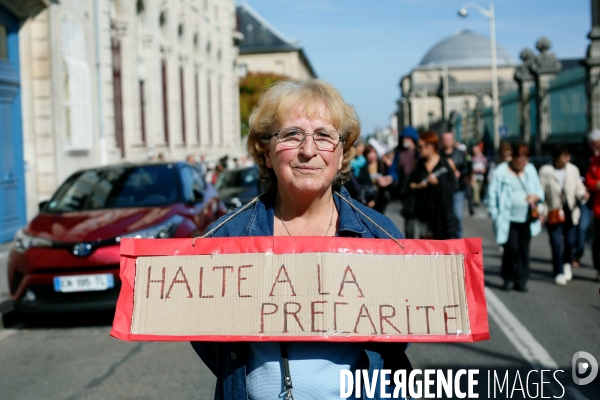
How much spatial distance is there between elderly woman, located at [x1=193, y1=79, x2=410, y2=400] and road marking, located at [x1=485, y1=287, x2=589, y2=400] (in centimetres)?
344

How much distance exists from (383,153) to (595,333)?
361 inches

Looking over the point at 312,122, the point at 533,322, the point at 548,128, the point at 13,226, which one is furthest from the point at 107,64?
the point at 312,122

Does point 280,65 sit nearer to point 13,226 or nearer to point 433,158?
point 13,226

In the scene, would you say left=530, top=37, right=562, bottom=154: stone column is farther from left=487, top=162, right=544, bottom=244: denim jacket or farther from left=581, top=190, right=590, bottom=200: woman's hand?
left=487, top=162, right=544, bottom=244: denim jacket

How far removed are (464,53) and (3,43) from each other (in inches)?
4621

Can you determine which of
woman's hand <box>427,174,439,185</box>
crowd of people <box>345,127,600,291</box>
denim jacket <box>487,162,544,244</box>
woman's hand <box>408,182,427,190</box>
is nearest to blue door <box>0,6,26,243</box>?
crowd of people <box>345,127,600,291</box>

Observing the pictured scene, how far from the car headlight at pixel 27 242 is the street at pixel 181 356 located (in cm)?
88

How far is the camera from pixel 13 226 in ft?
55.1

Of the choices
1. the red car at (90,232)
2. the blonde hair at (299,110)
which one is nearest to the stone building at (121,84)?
the red car at (90,232)

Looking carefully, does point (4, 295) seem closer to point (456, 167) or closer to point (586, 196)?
point (456, 167)

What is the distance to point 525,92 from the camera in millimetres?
29969

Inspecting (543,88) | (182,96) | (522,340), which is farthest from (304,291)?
(182,96)

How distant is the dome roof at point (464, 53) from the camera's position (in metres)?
126

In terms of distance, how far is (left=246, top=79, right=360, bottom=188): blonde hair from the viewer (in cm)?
290
